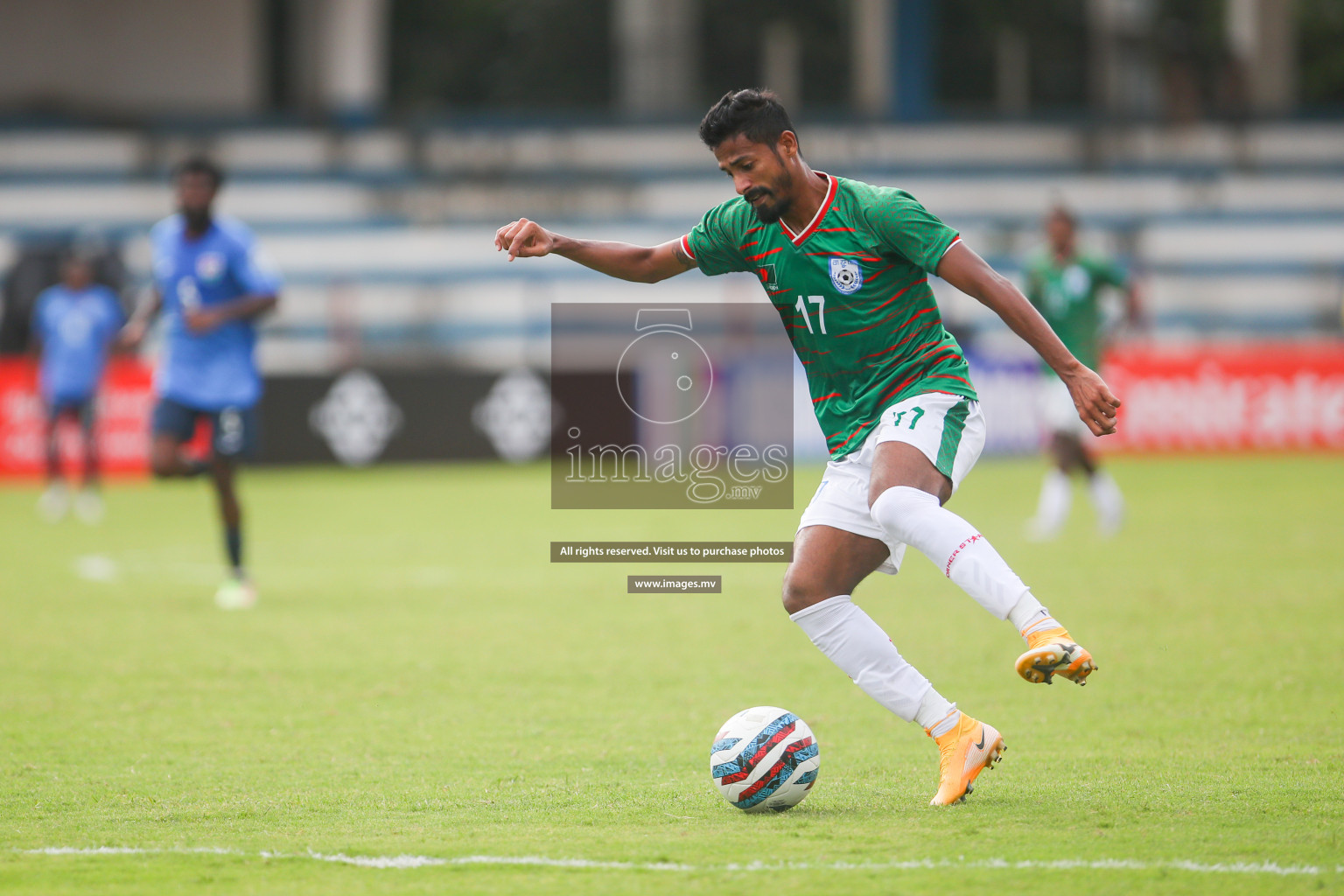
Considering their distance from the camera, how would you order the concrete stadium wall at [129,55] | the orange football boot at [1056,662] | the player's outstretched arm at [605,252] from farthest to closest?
the concrete stadium wall at [129,55]
the player's outstretched arm at [605,252]
the orange football boot at [1056,662]

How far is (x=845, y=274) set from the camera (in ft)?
16.2

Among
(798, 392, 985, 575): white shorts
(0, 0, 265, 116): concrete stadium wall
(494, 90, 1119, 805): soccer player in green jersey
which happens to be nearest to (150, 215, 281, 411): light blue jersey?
(494, 90, 1119, 805): soccer player in green jersey

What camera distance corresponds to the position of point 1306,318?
2608 centimetres

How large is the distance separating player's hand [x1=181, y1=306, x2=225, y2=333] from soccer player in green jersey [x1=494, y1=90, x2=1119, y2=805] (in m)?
4.43

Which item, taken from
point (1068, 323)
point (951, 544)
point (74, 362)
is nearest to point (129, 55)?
point (74, 362)

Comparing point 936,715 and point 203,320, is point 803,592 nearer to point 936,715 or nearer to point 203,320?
point 936,715

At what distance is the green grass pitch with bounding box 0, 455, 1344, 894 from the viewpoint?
13.5 ft

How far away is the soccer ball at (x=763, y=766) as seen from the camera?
4.73 metres

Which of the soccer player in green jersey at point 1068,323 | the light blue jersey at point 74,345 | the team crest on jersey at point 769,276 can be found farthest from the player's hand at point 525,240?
the light blue jersey at point 74,345

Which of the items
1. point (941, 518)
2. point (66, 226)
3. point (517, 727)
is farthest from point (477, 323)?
point (941, 518)

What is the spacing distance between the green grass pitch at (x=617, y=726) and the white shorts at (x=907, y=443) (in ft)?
2.77

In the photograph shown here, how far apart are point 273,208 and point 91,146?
3367 millimetres

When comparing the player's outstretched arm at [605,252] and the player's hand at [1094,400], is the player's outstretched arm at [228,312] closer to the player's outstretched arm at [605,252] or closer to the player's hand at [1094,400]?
the player's outstretched arm at [605,252]

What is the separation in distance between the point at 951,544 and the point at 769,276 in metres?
1.08
